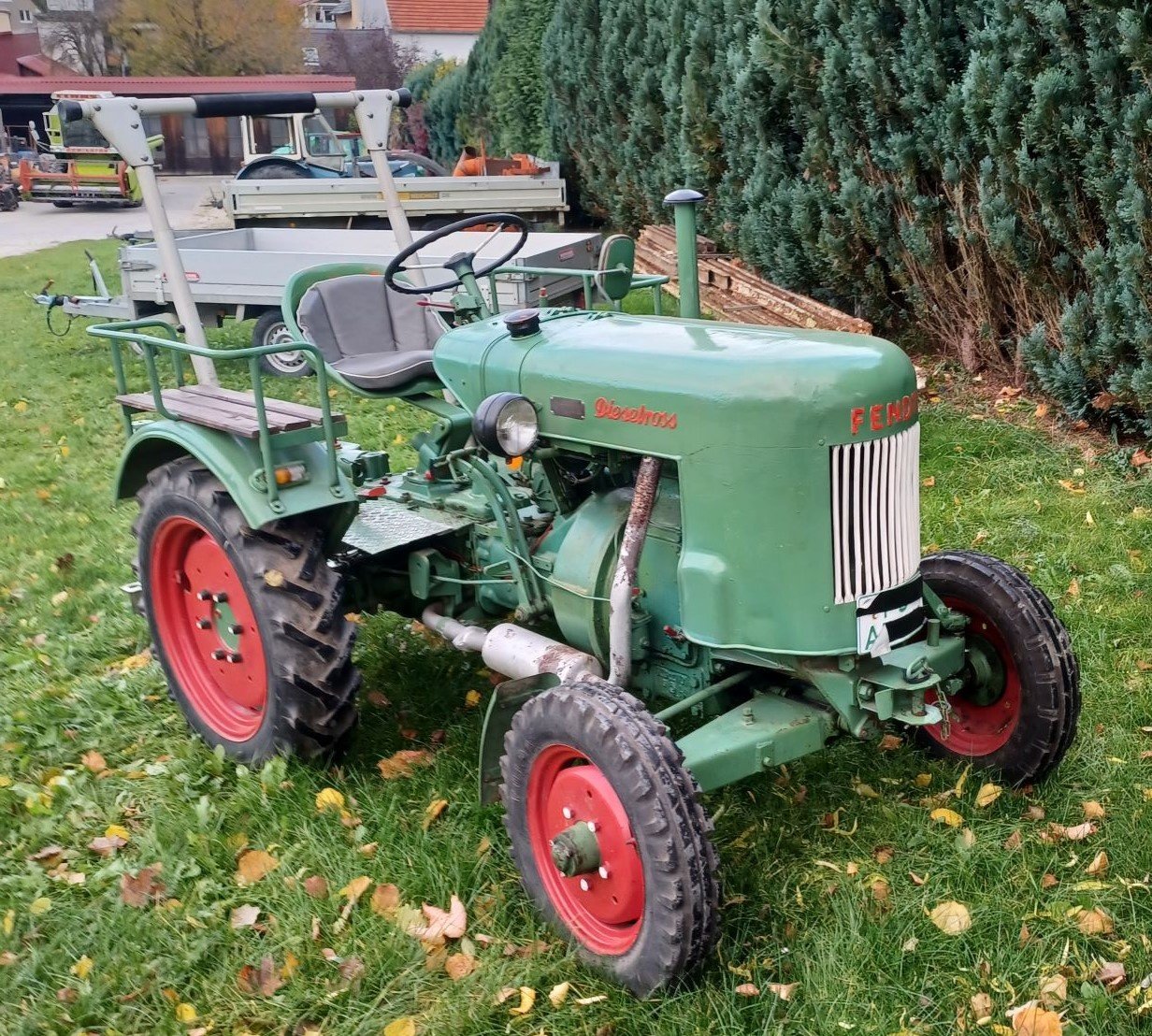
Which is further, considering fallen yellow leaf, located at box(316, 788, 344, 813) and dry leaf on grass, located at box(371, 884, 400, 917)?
fallen yellow leaf, located at box(316, 788, 344, 813)

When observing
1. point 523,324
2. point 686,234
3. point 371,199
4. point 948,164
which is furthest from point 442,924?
point 371,199

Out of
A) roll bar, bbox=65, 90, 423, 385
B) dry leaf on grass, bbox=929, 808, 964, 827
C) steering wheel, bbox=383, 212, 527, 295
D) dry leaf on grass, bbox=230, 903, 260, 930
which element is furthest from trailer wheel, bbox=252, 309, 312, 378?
dry leaf on grass, bbox=929, 808, 964, 827

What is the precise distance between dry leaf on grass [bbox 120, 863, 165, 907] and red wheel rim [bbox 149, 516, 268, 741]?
541 mm

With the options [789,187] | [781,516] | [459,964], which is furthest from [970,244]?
[459,964]

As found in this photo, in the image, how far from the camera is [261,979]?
2512mm

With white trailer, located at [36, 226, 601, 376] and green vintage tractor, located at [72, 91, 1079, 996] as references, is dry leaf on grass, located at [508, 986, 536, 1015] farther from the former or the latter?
white trailer, located at [36, 226, 601, 376]

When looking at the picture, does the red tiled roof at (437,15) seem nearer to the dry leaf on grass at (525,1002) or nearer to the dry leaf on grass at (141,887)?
the dry leaf on grass at (141,887)

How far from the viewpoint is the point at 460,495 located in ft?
11.0

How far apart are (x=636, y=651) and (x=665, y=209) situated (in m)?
8.01

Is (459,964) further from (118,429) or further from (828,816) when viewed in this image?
(118,429)

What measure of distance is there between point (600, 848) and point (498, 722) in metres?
0.44

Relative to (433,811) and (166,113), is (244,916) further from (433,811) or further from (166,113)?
(166,113)

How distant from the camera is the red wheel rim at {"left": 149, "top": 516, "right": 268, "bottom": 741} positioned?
3242 mm

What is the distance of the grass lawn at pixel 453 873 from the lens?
2.37 meters
